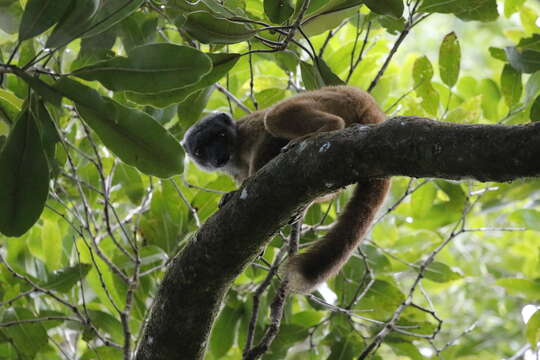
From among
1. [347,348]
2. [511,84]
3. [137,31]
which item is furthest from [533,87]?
[137,31]

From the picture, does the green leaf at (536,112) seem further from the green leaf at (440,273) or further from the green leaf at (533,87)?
the green leaf at (440,273)

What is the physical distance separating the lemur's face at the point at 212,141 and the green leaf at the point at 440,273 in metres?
1.87

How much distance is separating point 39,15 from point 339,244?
1.95m

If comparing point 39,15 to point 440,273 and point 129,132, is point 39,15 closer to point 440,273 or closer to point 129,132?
point 129,132

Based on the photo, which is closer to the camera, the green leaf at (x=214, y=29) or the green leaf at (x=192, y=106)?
the green leaf at (x=214, y=29)

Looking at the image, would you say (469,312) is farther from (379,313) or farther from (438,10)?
(438,10)

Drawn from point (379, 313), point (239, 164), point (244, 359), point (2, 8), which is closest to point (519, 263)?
point (379, 313)

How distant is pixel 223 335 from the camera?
434 centimetres

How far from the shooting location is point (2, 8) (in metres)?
3.01

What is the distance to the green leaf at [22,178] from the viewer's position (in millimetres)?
2590

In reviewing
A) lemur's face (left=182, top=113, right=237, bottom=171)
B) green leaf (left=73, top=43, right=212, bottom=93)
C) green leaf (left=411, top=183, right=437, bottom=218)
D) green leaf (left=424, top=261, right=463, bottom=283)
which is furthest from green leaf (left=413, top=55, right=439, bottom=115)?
green leaf (left=73, top=43, right=212, bottom=93)

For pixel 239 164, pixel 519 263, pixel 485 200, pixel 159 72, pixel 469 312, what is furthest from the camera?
pixel 469 312

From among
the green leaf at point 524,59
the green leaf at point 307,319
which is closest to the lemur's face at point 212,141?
the green leaf at point 307,319

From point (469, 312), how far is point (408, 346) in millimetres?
5587
